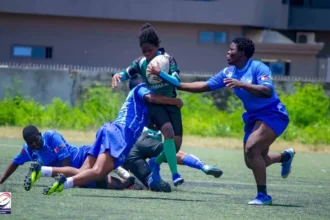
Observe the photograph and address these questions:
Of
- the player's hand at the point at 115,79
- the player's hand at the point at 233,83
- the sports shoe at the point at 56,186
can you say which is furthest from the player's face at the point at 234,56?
the sports shoe at the point at 56,186

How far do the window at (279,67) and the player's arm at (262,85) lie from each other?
32953 millimetres

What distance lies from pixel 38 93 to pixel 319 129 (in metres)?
7.16

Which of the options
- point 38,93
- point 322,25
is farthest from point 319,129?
point 322,25

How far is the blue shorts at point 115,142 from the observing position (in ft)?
37.3

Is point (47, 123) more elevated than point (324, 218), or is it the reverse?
point (324, 218)

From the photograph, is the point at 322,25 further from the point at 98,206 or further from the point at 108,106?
the point at 98,206

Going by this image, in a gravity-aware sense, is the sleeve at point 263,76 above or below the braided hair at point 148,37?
below

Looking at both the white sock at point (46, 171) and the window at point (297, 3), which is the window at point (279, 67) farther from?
the white sock at point (46, 171)

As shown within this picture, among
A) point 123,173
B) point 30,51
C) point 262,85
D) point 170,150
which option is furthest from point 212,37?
point 262,85

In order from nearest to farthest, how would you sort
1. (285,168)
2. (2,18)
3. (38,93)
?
(285,168) < (38,93) < (2,18)

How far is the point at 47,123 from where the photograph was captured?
25609mm

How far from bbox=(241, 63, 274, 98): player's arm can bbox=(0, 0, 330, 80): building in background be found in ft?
98.5

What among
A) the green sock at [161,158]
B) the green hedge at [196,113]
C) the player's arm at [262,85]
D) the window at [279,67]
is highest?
the player's arm at [262,85]

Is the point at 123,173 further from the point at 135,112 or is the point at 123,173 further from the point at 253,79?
the point at 253,79
